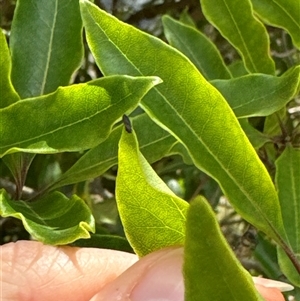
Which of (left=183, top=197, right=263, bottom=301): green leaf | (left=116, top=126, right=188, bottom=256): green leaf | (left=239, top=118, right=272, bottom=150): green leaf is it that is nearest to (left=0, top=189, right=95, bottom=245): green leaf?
(left=116, top=126, right=188, bottom=256): green leaf

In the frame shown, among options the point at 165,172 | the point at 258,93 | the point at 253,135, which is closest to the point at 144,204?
the point at 258,93

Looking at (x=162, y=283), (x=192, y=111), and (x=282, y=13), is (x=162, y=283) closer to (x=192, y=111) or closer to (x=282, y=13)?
(x=192, y=111)

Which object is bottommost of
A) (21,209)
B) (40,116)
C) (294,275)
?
(294,275)

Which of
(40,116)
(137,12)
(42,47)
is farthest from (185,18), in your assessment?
(40,116)

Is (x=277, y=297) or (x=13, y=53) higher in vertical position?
(x=13, y=53)

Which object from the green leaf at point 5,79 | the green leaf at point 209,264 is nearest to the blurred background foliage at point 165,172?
the green leaf at point 5,79

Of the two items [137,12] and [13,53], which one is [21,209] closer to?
[13,53]

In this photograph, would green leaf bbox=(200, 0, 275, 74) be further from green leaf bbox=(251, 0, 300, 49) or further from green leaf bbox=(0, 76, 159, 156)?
green leaf bbox=(0, 76, 159, 156)
